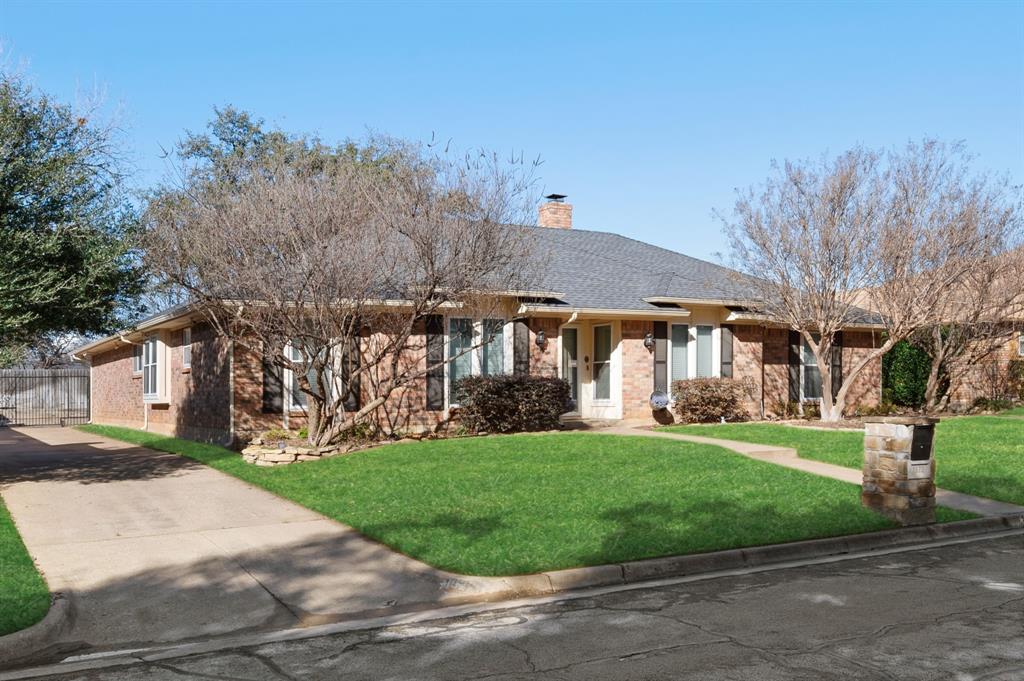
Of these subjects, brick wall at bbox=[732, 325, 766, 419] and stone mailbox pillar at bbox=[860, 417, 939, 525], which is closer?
stone mailbox pillar at bbox=[860, 417, 939, 525]

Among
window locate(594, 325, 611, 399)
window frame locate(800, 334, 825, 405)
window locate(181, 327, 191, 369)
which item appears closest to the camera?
window locate(181, 327, 191, 369)

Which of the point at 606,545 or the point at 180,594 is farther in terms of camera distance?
the point at 606,545

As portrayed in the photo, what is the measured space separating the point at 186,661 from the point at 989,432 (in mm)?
16263

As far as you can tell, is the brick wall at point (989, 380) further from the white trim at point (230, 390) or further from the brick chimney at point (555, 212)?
the white trim at point (230, 390)

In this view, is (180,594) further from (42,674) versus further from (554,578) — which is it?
(554,578)

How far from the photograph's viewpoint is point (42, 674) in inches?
241

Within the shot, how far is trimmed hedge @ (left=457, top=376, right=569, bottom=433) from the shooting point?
18406 millimetres

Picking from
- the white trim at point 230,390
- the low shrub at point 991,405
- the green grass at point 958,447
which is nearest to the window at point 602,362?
the green grass at point 958,447

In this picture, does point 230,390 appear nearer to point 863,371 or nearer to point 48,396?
point 863,371

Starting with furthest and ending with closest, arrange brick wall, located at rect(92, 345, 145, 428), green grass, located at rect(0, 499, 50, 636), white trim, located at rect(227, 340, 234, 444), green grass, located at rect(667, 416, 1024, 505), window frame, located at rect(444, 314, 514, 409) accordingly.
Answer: brick wall, located at rect(92, 345, 145, 428) → window frame, located at rect(444, 314, 514, 409) → white trim, located at rect(227, 340, 234, 444) → green grass, located at rect(667, 416, 1024, 505) → green grass, located at rect(0, 499, 50, 636)

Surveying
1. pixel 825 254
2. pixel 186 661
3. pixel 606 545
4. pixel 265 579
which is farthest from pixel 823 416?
pixel 186 661

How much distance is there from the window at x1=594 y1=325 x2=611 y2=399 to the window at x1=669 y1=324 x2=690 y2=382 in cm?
150

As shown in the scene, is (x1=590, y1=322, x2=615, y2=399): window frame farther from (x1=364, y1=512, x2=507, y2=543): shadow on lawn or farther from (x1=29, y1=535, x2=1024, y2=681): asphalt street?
(x1=29, y1=535, x2=1024, y2=681): asphalt street

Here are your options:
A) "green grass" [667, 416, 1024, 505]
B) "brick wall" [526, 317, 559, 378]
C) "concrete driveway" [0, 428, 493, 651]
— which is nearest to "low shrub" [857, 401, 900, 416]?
"green grass" [667, 416, 1024, 505]
